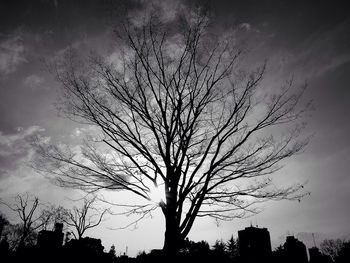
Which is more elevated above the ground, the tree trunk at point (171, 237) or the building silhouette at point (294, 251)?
the tree trunk at point (171, 237)

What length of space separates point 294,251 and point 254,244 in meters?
5.60

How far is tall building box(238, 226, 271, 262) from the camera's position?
1246 inches

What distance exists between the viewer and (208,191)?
6.91 metres

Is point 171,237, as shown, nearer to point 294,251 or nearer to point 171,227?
point 171,227

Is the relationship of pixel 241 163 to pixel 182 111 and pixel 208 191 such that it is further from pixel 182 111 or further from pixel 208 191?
pixel 182 111

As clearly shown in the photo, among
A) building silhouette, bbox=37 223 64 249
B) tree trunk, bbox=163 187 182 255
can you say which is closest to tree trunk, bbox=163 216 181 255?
tree trunk, bbox=163 187 182 255

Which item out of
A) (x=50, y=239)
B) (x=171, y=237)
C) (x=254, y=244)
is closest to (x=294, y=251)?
(x=254, y=244)

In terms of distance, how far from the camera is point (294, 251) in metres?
30.1

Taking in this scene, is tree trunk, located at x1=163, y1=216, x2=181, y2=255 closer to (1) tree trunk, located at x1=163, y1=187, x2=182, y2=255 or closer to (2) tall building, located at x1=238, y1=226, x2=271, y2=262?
(1) tree trunk, located at x1=163, y1=187, x2=182, y2=255

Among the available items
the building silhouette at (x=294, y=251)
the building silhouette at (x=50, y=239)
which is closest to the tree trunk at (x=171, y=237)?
the building silhouette at (x=50, y=239)

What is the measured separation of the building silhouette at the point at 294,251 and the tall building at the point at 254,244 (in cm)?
260

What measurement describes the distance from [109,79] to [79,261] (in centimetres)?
1868

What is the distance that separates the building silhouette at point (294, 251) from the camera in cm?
2903

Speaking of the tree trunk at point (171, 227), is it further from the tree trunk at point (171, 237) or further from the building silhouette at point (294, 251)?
the building silhouette at point (294, 251)
